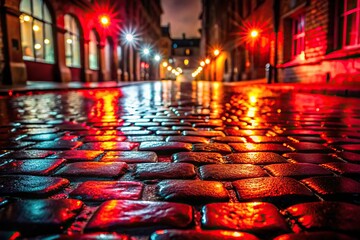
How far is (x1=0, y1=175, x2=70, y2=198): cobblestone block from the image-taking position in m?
1.48

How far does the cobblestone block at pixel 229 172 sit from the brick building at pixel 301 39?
9418 mm

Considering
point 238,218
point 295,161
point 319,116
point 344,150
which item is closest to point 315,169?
point 295,161

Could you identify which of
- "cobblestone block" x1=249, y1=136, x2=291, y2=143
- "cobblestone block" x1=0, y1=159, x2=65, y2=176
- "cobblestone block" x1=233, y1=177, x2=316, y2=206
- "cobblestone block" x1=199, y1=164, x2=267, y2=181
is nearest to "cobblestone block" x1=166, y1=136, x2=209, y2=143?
"cobblestone block" x1=249, y1=136, x2=291, y2=143

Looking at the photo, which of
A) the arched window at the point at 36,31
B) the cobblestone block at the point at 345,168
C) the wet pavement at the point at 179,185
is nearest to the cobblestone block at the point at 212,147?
the wet pavement at the point at 179,185

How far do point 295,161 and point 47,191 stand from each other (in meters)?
1.56

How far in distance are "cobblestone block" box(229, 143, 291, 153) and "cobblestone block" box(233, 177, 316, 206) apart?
2.53 ft

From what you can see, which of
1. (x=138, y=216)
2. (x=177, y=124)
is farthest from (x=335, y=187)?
(x=177, y=124)

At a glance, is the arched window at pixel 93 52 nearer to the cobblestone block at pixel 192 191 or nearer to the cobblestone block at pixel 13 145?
the cobblestone block at pixel 13 145

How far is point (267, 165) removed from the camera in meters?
1.98

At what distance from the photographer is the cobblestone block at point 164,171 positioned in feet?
5.77

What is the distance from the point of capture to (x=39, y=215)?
47.4 inches

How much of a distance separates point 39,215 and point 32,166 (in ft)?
2.75

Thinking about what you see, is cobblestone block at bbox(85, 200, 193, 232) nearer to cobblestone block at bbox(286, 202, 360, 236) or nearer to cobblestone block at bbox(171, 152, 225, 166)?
cobblestone block at bbox(286, 202, 360, 236)

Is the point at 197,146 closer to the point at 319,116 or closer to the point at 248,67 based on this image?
the point at 319,116
